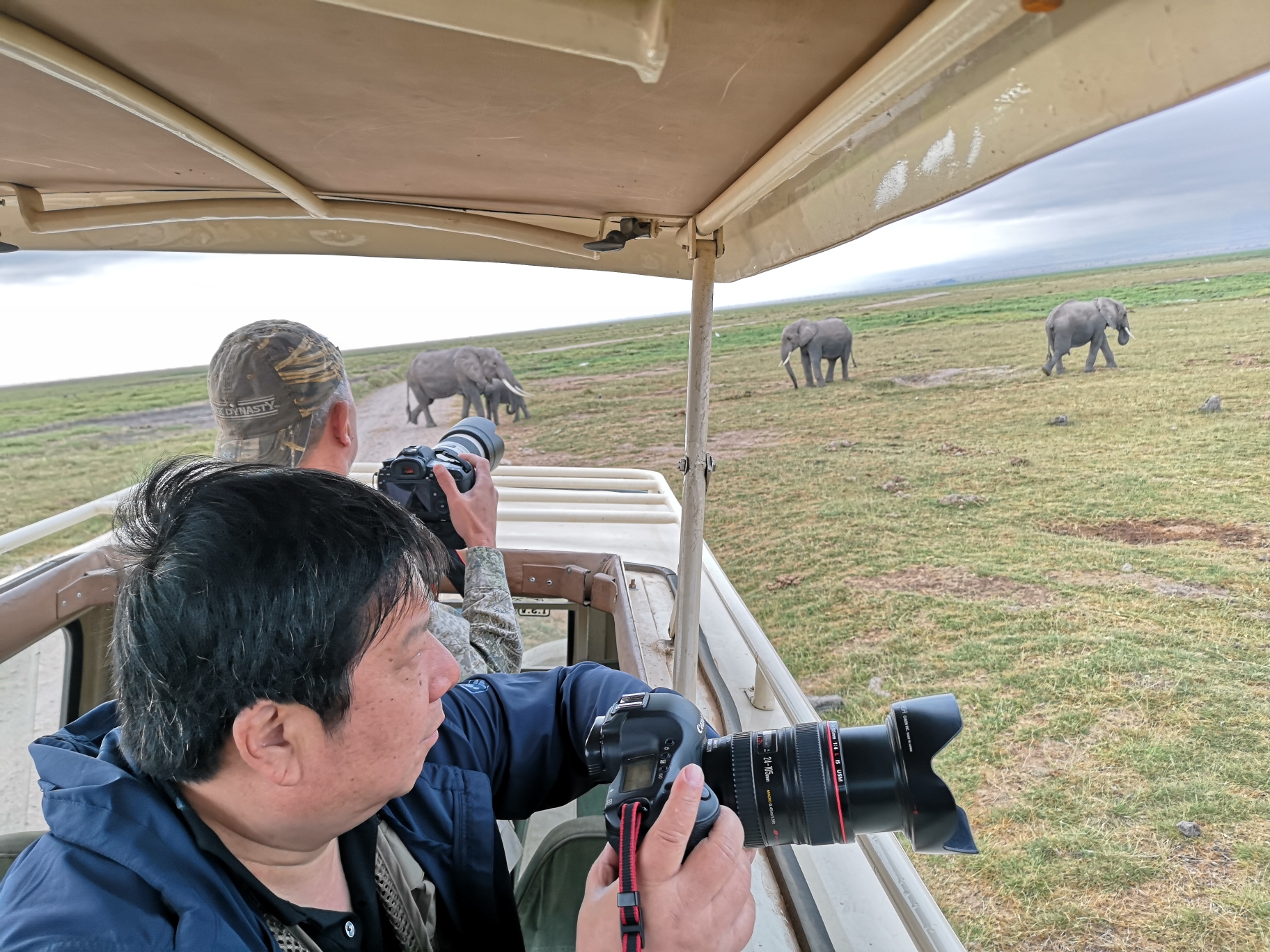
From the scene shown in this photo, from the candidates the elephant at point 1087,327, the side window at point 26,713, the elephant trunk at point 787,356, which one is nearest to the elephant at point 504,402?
the elephant trunk at point 787,356

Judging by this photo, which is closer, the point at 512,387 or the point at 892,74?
the point at 892,74

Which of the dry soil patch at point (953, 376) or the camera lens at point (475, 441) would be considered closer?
Answer: the camera lens at point (475, 441)

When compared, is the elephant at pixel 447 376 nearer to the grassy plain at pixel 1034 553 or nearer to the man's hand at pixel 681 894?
the grassy plain at pixel 1034 553

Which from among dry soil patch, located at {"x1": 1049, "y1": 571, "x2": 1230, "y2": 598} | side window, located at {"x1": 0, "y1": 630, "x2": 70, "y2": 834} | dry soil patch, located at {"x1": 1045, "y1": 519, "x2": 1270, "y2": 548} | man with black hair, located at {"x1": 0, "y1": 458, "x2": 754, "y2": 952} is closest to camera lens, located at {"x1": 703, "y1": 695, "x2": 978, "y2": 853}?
man with black hair, located at {"x1": 0, "y1": 458, "x2": 754, "y2": 952}

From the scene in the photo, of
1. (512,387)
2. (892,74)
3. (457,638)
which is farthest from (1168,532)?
(512,387)

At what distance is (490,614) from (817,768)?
63 centimetres

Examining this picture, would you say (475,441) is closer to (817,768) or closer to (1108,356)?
(817,768)

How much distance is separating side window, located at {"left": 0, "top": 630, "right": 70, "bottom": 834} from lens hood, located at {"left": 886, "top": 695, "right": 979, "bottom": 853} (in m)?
2.10

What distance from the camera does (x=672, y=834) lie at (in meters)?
0.54

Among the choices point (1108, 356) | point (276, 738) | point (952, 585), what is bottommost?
point (952, 585)

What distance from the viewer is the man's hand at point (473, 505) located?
1.22 meters

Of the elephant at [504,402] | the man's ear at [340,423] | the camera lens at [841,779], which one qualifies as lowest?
the elephant at [504,402]

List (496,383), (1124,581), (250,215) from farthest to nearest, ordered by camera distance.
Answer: (496,383)
(1124,581)
(250,215)

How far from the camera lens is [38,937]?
435 mm
